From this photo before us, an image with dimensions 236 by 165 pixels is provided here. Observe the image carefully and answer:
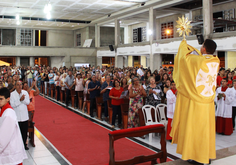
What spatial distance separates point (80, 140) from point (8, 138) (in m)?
3.41

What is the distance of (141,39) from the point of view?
85.9 ft

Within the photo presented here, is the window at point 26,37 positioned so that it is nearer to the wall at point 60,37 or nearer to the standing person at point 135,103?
the wall at point 60,37

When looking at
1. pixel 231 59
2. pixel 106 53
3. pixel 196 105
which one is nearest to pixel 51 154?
pixel 196 105

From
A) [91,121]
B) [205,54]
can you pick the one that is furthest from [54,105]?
[205,54]

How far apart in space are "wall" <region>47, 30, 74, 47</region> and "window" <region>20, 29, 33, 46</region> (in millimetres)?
2030

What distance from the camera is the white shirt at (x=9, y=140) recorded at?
3.11 m

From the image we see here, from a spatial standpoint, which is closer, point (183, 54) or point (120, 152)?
point (183, 54)

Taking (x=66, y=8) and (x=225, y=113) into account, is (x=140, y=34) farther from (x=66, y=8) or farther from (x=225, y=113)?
(x=225, y=113)

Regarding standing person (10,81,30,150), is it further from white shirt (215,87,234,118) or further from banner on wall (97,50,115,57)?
banner on wall (97,50,115,57)

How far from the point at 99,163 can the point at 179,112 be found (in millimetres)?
2183

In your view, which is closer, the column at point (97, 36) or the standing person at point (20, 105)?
the standing person at point (20, 105)

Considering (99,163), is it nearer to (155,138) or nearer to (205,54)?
(155,138)

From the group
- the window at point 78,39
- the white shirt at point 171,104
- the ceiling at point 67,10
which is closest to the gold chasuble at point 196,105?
the white shirt at point 171,104

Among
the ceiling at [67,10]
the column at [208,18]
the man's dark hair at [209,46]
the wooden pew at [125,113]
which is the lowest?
the wooden pew at [125,113]
